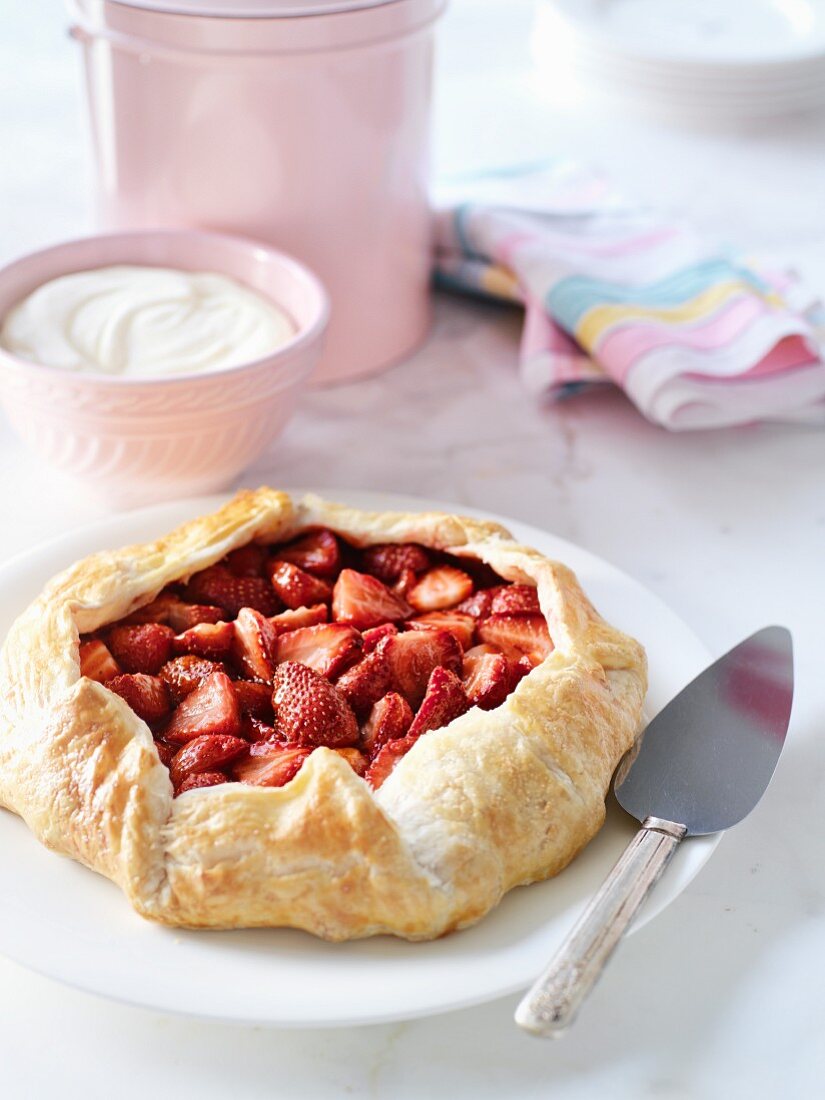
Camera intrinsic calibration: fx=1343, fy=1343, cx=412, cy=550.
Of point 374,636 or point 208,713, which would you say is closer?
point 208,713

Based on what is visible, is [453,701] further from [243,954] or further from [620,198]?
[620,198]

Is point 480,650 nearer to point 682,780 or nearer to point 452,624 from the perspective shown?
point 452,624

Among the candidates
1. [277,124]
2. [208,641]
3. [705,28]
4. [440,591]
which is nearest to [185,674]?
[208,641]

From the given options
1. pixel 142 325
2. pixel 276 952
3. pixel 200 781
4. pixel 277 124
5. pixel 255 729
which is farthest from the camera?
pixel 277 124

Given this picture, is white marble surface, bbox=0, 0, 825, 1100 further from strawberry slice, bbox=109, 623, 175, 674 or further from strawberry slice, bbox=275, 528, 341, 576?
strawberry slice, bbox=275, 528, 341, 576

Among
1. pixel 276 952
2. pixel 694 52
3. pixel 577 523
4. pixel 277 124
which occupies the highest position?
pixel 277 124

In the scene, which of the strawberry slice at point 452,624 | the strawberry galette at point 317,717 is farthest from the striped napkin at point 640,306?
the strawberry slice at point 452,624

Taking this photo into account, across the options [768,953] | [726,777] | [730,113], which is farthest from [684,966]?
[730,113]

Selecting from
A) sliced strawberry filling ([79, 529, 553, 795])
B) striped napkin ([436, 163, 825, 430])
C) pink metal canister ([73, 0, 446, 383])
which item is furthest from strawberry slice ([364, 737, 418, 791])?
pink metal canister ([73, 0, 446, 383])
